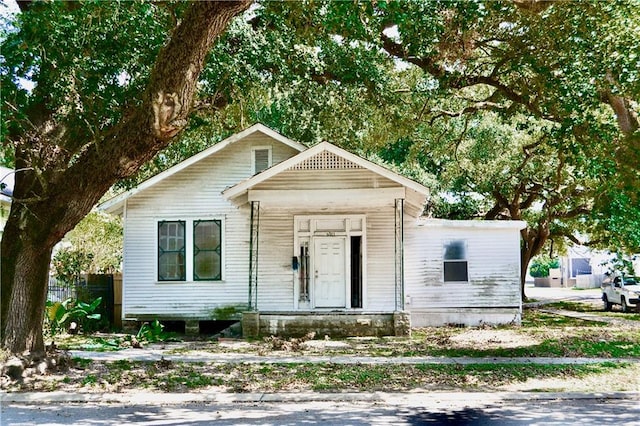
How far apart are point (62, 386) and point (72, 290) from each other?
9.18m

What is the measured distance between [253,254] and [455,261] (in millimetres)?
6017

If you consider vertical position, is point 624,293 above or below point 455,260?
below

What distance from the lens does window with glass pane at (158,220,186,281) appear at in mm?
17859

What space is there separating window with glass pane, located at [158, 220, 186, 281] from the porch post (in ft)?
6.70

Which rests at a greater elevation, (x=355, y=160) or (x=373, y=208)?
(x=355, y=160)

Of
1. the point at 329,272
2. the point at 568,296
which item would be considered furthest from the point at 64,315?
the point at 568,296

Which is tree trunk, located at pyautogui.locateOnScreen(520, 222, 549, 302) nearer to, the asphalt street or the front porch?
the front porch

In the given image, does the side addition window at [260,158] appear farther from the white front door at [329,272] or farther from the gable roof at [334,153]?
the white front door at [329,272]

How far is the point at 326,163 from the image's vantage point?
16156 mm

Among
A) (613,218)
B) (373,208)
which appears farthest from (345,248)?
(613,218)

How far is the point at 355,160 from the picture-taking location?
15.9m

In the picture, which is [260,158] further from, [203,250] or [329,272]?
[329,272]

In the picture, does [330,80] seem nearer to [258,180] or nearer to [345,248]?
[258,180]

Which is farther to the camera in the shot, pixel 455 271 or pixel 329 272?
pixel 455 271
